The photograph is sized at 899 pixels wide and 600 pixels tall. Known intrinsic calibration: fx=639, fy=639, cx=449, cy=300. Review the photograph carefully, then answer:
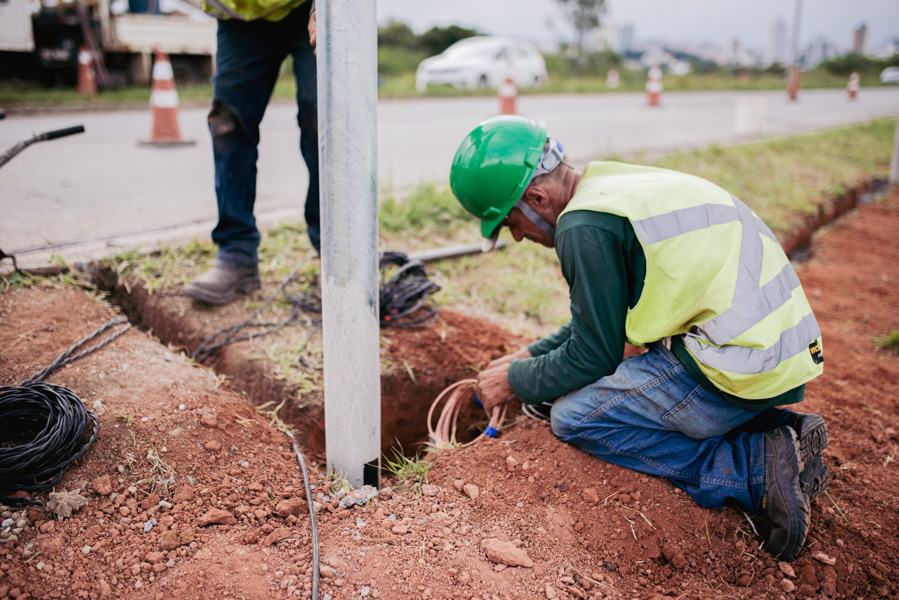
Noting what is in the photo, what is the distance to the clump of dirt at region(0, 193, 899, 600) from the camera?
1626mm

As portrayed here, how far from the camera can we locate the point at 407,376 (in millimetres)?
2963

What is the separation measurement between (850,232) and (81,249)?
6154mm

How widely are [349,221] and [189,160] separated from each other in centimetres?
504

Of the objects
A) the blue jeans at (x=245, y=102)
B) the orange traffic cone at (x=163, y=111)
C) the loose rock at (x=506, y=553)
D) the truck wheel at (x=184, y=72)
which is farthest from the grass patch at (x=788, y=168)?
the truck wheel at (x=184, y=72)

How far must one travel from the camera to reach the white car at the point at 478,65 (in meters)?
17.0

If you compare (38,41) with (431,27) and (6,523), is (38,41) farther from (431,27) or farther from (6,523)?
(431,27)

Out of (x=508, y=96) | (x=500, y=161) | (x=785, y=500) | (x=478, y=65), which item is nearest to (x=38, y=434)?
(x=500, y=161)

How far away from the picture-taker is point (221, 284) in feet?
10.1

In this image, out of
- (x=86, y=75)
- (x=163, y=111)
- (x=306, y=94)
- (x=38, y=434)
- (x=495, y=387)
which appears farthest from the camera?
(x=86, y=75)

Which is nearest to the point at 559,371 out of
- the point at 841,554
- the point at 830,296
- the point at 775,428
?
the point at 775,428

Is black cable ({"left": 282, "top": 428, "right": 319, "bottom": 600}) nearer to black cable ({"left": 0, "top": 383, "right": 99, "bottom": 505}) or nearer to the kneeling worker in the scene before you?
black cable ({"left": 0, "top": 383, "right": 99, "bottom": 505})

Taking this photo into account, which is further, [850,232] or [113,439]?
[850,232]

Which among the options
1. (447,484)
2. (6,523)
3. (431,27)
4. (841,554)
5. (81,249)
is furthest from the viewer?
(431,27)

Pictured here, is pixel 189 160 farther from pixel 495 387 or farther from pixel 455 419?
pixel 495 387
